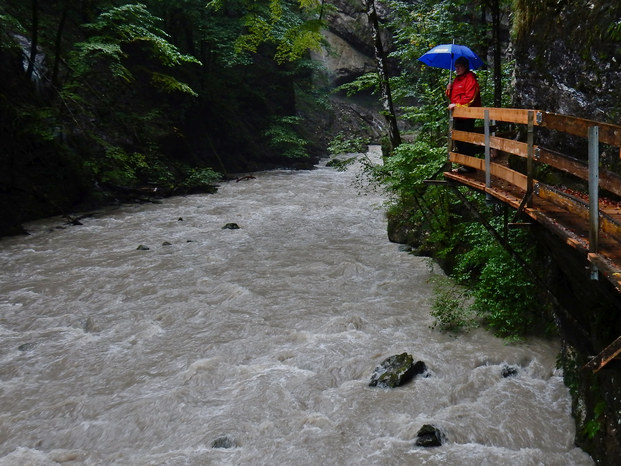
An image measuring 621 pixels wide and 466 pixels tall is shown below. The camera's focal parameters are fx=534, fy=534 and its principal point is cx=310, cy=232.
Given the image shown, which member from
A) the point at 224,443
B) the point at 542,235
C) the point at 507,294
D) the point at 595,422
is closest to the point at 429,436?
the point at 595,422

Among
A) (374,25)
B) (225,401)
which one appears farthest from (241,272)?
(374,25)

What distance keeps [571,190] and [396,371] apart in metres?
3.25

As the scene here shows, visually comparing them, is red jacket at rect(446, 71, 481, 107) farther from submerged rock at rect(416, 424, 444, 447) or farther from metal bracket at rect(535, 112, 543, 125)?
submerged rock at rect(416, 424, 444, 447)

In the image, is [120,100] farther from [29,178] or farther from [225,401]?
[225,401]

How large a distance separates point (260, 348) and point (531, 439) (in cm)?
391

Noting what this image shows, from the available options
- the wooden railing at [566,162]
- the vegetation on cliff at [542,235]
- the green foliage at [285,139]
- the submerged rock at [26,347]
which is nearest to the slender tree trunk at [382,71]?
the vegetation on cliff at [542,235]

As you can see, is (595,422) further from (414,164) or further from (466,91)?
(414,164)

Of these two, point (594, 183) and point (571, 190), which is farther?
point (571, 190)

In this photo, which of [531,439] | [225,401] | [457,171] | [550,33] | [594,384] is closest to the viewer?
[594,384]

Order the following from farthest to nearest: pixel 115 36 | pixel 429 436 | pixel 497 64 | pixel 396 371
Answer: pixel 115 36 < pixel 497 64 < pixel 396 371 < pixel 429 436

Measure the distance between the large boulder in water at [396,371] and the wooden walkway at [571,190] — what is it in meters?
2.53

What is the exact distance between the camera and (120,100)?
2130 cm

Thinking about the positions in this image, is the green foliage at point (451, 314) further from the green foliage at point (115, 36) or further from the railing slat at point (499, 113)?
the green foliage at point (115, 36)

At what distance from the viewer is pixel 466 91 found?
8.09 m
